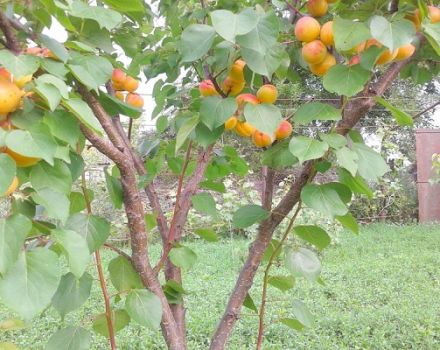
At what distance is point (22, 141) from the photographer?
0.42 m

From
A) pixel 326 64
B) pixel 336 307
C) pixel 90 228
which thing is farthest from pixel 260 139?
pixel 336 307

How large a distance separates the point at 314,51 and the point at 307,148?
5.5 inches

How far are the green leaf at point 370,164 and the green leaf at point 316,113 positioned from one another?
6 cm

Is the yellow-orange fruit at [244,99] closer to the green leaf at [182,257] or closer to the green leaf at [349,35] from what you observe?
the green leaf at [349,35]

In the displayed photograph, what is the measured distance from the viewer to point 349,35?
1.90ft

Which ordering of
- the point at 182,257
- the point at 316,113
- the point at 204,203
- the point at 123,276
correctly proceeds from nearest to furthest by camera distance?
the point at 316,113 < the point at 123,276 < the point at 182,257 < the point at 204,203

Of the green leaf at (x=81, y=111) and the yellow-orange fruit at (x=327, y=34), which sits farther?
the yellow-orange fruit at (x=327, y=34)

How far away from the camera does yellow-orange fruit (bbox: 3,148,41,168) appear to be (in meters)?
0.46

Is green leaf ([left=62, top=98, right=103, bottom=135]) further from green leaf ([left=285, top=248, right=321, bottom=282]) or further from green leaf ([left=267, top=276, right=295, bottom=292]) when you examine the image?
green leaf ([left=267, top=276, right=295, bottom=292])

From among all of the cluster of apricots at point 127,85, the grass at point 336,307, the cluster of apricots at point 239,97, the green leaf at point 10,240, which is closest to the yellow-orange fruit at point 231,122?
the cluster of apricots at point 239,97

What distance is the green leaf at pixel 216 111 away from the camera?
62cm

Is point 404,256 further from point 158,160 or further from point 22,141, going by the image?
point 22,141

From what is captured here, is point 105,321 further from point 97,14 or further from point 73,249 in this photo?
point 97,14

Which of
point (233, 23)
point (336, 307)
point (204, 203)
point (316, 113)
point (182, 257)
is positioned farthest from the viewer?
point (336, 307)
